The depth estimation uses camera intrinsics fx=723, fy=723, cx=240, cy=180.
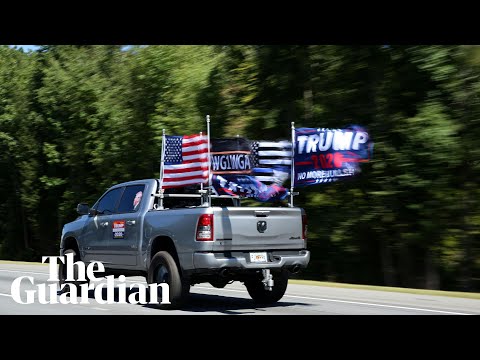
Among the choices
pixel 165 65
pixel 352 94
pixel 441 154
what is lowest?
pixel 441 154

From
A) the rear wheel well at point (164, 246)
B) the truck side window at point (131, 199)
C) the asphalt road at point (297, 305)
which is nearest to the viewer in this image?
the asphalt road at point (297, 305)

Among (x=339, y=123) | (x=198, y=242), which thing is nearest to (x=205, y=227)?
(x=198, y=242)

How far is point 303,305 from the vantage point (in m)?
12.2

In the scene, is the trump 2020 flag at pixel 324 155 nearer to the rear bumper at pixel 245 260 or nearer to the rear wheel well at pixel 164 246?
the rear bumper at pixel 245 260

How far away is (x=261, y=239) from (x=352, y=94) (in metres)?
11.6

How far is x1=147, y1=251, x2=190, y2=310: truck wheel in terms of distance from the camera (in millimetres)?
10984

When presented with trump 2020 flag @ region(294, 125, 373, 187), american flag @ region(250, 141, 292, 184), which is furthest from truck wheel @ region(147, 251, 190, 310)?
trump 2020 flag @ region(294, 125, 373, 187)

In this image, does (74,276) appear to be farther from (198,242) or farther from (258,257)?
(258,257)

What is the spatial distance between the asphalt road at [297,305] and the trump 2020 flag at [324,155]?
246cm

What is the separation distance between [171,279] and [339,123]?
1215 cm

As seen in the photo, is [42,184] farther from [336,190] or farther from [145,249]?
[145,249]

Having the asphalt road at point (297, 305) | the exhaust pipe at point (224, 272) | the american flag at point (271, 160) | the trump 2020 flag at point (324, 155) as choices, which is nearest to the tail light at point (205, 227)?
the exhaust pipe at point (224, 272)

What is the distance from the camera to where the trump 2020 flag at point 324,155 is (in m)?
15.3
